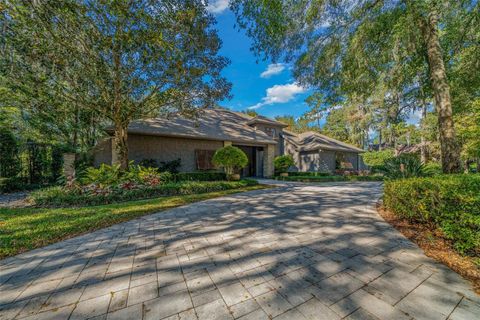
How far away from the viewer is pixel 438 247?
2.91 meters

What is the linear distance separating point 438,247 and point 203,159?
36.8ft

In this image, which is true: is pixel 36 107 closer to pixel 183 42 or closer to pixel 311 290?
pixel 183 42

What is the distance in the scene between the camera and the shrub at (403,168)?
212 inches

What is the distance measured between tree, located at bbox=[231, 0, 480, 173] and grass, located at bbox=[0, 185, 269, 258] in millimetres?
6153

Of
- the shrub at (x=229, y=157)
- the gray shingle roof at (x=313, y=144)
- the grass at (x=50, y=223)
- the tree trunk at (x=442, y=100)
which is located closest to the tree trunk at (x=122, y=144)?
the grass at (x=50, y=223)

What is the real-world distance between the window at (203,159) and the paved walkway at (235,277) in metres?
8.67

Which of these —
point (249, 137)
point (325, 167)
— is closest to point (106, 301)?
point (249, 137)

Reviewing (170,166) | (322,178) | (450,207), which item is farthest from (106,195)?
(322,178)

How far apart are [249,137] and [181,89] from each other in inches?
257

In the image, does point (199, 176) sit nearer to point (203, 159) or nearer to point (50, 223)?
point (203, 159)

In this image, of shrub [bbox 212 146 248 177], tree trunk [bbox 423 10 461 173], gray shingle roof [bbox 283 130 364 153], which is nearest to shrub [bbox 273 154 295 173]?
→ gray shingle roof [bbox 283 130 364 153]

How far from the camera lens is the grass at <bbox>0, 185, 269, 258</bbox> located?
11.2 feet

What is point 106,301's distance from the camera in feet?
6.06

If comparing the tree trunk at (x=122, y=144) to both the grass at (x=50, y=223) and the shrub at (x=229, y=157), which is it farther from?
the shrub at (x=229, y=157)
